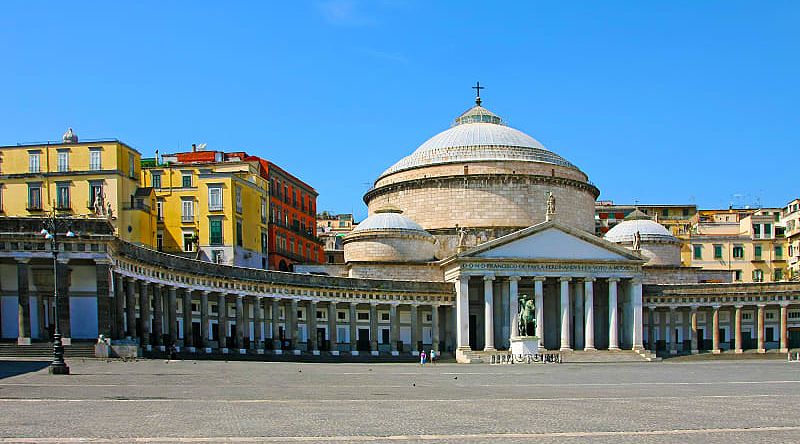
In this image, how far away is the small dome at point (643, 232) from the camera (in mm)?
107188

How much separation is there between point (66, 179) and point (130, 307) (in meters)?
17.1

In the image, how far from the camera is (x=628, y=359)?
290 feet

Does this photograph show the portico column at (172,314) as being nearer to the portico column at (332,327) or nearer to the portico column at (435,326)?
the portico column at (332,327)

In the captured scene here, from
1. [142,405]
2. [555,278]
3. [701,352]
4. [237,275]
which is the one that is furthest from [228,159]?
[142,405]

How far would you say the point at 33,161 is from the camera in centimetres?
7569

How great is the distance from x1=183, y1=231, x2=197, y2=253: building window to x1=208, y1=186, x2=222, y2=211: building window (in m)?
2.60

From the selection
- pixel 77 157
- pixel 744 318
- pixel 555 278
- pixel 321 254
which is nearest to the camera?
pixel 77 157

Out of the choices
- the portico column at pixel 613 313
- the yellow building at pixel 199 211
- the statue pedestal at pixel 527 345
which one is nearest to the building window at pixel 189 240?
the yellow building at pixel 199 211

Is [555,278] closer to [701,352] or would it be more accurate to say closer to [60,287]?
[701,352]

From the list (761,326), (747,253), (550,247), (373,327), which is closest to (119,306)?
(373,327)

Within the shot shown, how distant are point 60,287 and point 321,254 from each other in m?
62.2

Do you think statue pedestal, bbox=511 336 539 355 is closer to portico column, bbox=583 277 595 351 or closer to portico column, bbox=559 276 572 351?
portico column, bbox=559 276 572 351

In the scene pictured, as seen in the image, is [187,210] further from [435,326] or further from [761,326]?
[761,326]

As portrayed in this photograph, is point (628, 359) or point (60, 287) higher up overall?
point (60, 287)
